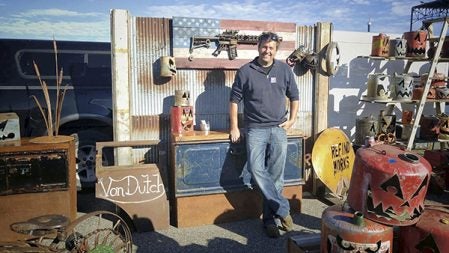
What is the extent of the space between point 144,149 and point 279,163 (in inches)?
75.5

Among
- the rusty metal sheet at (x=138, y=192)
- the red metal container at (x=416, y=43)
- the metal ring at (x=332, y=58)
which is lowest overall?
the rusty metal sheet at (x=138, y=192)

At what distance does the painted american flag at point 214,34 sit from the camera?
4785 millimetres

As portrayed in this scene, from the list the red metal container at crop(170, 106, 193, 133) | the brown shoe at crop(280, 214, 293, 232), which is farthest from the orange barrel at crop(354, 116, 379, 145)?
the red metal container at crop(170, 106, 193, 133)

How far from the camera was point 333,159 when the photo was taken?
5.27 metres

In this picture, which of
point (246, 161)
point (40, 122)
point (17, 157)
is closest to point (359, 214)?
point (246, 161)

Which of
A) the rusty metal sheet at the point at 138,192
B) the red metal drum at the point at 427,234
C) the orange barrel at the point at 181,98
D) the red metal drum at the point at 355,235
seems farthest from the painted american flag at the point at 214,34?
the red metal drum at the point at 427,234

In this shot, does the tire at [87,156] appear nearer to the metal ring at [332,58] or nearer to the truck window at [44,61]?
the truck window at [44,61]

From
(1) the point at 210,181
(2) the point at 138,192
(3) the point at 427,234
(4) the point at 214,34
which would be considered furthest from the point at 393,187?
(4) the point at 214,34

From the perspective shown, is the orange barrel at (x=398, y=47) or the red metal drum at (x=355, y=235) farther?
the orange barrel at (x=398, y=47)

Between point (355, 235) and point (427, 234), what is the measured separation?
588 millimetres

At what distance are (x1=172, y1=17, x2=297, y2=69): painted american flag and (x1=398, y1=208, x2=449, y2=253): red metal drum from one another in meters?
3.14

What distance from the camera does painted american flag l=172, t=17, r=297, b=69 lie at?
479 cm

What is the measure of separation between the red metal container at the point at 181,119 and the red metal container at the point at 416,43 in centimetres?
374

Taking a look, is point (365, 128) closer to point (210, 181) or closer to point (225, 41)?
point (225, 41)
